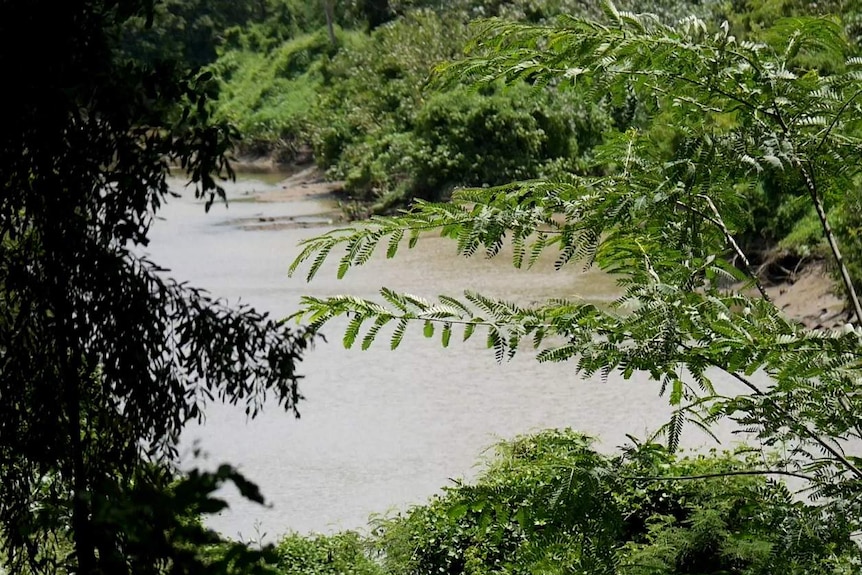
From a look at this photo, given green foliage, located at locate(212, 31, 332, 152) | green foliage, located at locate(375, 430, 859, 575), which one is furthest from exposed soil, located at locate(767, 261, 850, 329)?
green foliage, located at locate(212, 31, 332, 152)

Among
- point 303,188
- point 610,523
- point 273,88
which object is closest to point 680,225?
point 610,523

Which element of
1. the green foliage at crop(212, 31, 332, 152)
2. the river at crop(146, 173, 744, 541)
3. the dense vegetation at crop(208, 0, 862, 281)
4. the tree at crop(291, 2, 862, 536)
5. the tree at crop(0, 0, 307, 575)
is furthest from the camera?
the green foliage at crop(212, 31, 332, 152)

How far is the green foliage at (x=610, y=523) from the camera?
82.3 inches

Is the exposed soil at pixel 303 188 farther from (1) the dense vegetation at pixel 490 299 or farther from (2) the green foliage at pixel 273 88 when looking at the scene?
(1) the dense vegetation at pixel 490 299

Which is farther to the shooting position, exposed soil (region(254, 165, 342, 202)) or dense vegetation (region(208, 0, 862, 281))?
exposed soil (region(254, 165, 342, 202))

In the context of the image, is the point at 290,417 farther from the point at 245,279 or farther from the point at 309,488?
the point at 245,279

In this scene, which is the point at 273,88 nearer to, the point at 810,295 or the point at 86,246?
the point at 810,295

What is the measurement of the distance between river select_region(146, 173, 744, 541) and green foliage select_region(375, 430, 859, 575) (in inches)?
16.8

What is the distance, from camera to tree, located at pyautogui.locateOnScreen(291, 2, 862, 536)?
2.02 m

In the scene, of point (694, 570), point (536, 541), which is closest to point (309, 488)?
point (694, 570)

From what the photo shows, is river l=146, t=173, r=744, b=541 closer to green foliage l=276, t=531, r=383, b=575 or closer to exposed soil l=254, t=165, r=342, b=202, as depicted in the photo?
green foliage l=276, t=531, r=383, b=575

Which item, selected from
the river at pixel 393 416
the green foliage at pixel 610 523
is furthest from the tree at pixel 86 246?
the river at pixel 393 416

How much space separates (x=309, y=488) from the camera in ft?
17.1

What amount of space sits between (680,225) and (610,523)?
688 millimetres
